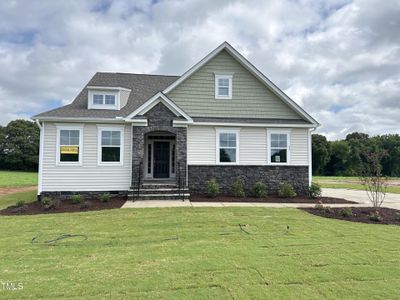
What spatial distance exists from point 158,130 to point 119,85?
478 cm

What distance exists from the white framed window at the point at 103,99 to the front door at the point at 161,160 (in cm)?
311

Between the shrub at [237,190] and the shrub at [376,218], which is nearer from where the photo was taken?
the shrub at [376,218]

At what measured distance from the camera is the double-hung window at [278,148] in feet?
46.8

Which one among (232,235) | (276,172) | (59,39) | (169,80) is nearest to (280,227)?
(232,235)

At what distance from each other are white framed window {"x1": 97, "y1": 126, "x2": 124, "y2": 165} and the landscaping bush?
6.62 m

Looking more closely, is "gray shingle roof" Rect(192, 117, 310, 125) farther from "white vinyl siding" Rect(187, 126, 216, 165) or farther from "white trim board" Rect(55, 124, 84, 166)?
"white trim board" Rect(55, 124, 84, 166)

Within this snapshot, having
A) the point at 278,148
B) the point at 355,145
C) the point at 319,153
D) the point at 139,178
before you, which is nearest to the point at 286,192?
the point at 278,148

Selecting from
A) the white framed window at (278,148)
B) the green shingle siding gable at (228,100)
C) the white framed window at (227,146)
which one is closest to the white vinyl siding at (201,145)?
the white framed window at (227,146)

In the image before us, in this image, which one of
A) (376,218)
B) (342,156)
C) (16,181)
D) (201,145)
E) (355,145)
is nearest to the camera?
(376,218)

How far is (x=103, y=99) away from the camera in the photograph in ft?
→ 46.7

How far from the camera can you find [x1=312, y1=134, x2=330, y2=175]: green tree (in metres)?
55.8

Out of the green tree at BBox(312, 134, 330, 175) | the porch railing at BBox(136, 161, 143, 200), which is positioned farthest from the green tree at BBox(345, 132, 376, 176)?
the porch railing at BBox(136, 161, 143, 200)

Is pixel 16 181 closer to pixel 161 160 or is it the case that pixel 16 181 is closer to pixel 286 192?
pixel 161 160

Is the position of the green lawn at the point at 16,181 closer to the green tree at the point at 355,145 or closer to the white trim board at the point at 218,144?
the white trim board at the point at 218,144
